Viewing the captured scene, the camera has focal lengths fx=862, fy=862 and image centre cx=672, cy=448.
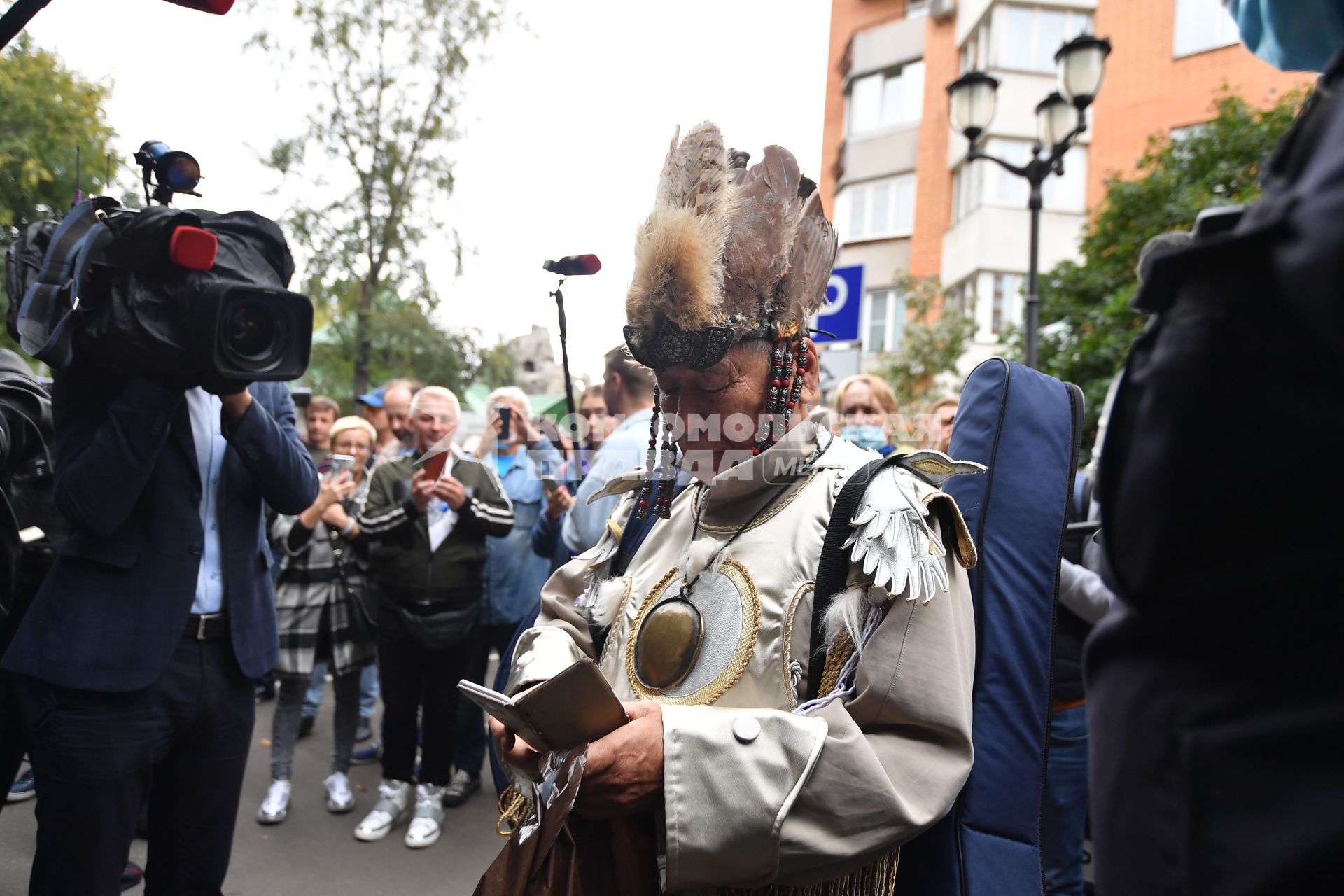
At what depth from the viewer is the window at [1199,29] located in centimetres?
1684

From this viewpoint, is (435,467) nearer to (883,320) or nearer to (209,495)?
(209,495)

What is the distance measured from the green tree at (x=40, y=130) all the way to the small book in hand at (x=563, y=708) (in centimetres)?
1295

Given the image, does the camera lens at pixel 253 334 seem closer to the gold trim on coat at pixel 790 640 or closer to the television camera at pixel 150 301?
the television camera at pixel 150 301

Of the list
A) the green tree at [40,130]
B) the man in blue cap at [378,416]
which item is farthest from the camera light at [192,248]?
the green tree at [40,130]

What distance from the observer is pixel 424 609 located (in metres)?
4.34

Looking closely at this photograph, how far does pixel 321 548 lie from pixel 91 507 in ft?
9.41

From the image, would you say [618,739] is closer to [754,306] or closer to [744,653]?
[744,653]

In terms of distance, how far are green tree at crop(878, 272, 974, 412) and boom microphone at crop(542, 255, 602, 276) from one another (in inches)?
491

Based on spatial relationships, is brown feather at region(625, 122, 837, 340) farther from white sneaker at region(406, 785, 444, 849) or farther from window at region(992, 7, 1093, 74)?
window at region(992, 7, 1093, 74)

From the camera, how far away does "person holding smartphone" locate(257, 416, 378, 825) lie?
15.2ft

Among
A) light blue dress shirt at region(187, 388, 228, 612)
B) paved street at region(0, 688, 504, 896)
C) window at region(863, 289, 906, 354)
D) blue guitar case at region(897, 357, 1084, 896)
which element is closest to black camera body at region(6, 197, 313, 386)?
light blue dress shirt at region(187, 388, 228, 612)

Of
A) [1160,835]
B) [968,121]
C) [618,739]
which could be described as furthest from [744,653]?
[968,121]

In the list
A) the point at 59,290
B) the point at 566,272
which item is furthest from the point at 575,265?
the point at 59,290

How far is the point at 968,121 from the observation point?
7871mm
